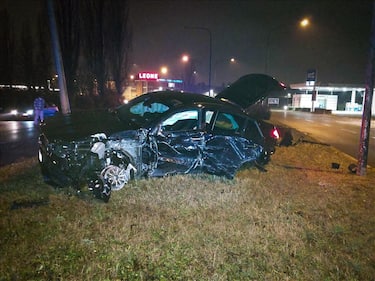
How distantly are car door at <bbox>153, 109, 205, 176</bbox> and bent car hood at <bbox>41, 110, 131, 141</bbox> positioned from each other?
722mm

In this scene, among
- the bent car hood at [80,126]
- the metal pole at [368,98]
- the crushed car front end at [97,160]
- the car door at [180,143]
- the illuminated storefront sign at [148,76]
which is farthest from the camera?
the illuminated storefront sign at [148,76]

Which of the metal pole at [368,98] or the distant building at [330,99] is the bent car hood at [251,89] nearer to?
the metal pole at [368,98]

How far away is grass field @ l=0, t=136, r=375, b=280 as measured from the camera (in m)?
3.45

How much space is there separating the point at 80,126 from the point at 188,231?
253 centimetres

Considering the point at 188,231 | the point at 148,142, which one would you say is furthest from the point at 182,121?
the point at 188,231

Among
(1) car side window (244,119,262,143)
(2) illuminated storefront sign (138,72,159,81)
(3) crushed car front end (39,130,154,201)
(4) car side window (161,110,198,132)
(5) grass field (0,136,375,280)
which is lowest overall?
(5) grass field (0,136,375,280)

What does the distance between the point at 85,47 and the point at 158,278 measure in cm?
2100

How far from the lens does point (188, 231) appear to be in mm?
4312

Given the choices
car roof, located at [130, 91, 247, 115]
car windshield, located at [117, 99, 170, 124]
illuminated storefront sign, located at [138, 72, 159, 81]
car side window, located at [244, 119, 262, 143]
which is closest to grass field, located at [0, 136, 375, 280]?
car side window, located at [244, 119, 262, 143]

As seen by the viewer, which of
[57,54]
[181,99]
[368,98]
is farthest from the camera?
[57,54]

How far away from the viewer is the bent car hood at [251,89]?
27.8ft

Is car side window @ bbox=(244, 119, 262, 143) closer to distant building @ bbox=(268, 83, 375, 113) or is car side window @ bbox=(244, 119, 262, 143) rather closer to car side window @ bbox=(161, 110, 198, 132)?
car side window @ bbox=(161, 110, 198, 132)

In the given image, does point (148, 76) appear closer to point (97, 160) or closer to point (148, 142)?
point (148, 142)

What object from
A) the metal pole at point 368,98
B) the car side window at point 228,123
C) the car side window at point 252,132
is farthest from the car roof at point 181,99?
the metal pole at point 368,98
